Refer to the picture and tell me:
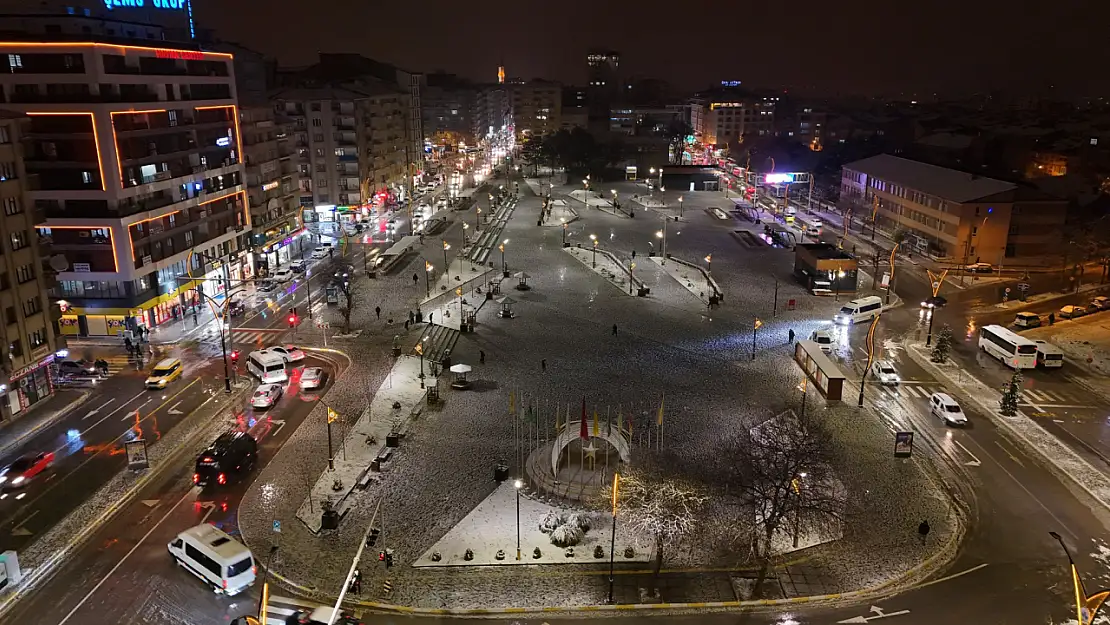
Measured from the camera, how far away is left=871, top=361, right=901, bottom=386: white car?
3850cm

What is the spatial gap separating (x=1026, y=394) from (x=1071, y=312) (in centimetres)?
1734

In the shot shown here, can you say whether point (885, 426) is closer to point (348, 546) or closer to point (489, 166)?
point (348, 546)

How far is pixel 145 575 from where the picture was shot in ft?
74.5

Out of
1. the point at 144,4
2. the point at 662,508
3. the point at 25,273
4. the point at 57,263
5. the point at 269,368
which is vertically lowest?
the point at 269,368

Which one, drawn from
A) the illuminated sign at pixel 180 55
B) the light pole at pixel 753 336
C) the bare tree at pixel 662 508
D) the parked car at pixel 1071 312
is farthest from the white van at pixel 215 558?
the parked car at pixel 1071 312

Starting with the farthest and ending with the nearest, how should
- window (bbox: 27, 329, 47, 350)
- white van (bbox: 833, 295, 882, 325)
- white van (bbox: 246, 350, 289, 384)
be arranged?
white van (bbox: 833, 295, 882, 325), white van (bbox: 246, 350, 289, 384), window (bbox: 27, 329, 47, 350)

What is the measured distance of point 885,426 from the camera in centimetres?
3350

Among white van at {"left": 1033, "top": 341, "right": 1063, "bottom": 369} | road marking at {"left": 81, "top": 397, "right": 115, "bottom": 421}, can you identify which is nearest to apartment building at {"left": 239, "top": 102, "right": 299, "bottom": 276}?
road marking at {"left": 81, "top": 397, "right": 115, "bottom": 421}

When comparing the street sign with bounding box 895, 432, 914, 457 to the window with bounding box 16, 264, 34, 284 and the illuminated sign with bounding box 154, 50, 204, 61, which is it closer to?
the window with bounding box 16, 264, 34, 284

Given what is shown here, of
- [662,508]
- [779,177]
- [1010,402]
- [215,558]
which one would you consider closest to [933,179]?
[779,177]

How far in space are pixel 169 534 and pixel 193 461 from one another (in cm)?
567

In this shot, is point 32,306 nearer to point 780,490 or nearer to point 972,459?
point 780,490

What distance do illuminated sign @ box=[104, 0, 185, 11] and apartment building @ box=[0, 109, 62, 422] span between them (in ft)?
69.3

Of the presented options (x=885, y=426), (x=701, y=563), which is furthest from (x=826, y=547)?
(x=885, y=426)
